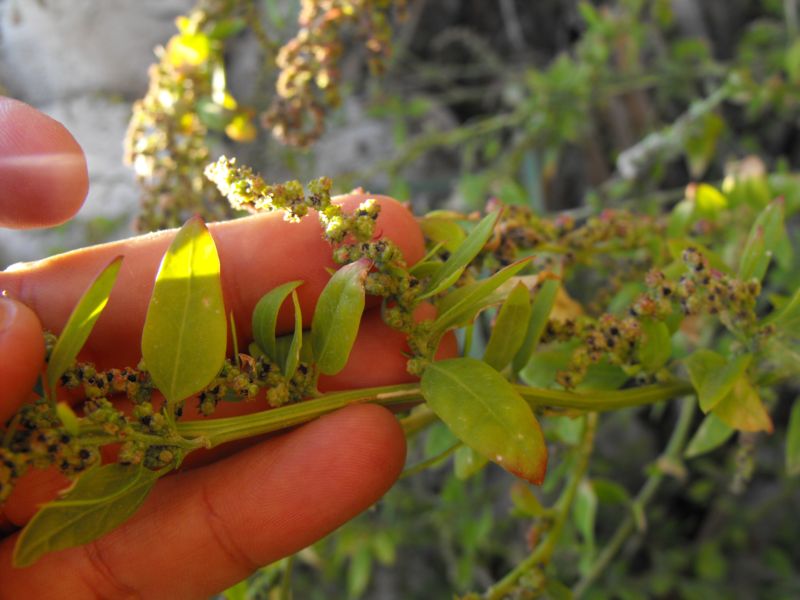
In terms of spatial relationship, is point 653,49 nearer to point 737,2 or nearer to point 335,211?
point 737,2

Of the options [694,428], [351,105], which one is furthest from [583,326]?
[351,105]

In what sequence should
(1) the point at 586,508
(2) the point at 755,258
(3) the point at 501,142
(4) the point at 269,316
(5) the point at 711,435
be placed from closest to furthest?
1. (4) the point at 269,316
2. (2) the point at 755,258
3. (5) the point at 711,435
4. (1) the point at 586,508
5. (3) the point at 501,142

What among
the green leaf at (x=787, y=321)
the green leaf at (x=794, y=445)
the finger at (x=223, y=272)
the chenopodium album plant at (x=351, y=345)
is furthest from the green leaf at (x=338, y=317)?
the green leaf at (x=794, y=445)

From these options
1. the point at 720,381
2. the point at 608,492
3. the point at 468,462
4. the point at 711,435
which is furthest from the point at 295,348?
the point at 608,492

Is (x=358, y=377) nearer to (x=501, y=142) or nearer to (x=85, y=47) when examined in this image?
(x=501, y=142)

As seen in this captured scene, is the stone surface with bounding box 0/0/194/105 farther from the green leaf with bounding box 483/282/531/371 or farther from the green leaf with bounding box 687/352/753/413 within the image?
the green leaf with bounding box 687/352/753/413
